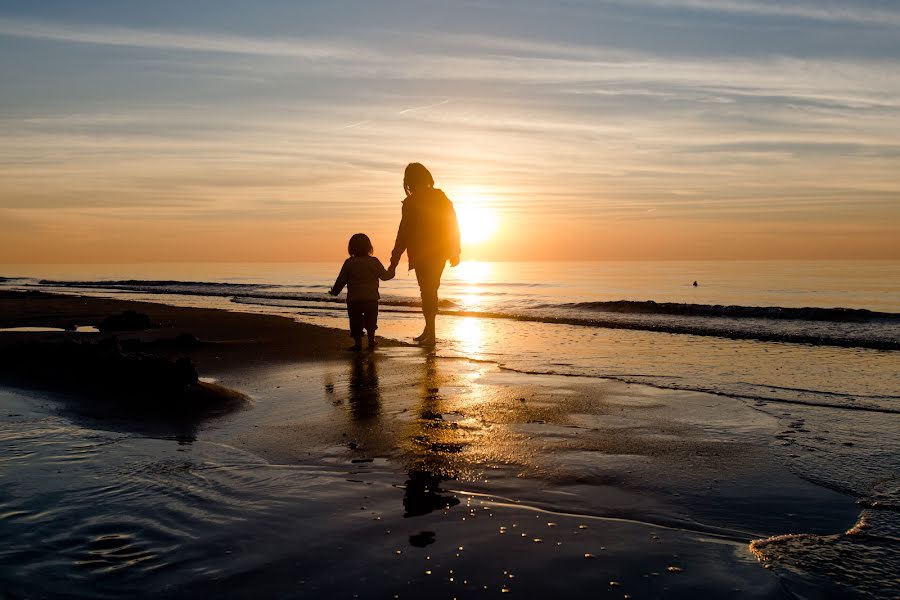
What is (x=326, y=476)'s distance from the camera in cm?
397

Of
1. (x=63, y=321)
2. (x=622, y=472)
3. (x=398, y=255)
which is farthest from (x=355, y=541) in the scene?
(x=63, y=321)

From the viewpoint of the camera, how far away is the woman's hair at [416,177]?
11.6 m

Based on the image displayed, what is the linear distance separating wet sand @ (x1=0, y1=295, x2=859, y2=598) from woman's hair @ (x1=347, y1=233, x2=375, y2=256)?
174 inches

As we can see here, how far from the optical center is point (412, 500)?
139 inches

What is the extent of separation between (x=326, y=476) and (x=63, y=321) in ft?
44.6

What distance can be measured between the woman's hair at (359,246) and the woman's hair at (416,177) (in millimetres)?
1469

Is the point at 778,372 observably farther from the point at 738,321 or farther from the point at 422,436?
the point at 738,321

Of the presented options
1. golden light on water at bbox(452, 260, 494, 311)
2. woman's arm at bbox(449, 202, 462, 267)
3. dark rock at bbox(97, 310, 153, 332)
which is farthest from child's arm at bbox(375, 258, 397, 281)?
golden light on water at bbox(452, 260, 494, 311)

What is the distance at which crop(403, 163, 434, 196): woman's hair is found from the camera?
11576mm

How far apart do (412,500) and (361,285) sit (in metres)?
7.08

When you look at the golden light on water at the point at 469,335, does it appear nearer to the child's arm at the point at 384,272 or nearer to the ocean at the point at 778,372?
the ocean at the point at 778,372

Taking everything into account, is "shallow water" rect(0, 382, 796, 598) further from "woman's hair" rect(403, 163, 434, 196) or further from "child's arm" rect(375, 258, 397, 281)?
"woman's hair" rect(403, 163, 434, 196)

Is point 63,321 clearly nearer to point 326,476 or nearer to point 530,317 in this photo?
point 530,317

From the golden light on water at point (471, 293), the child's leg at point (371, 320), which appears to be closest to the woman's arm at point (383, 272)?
the child's leg at point (371, 320)
